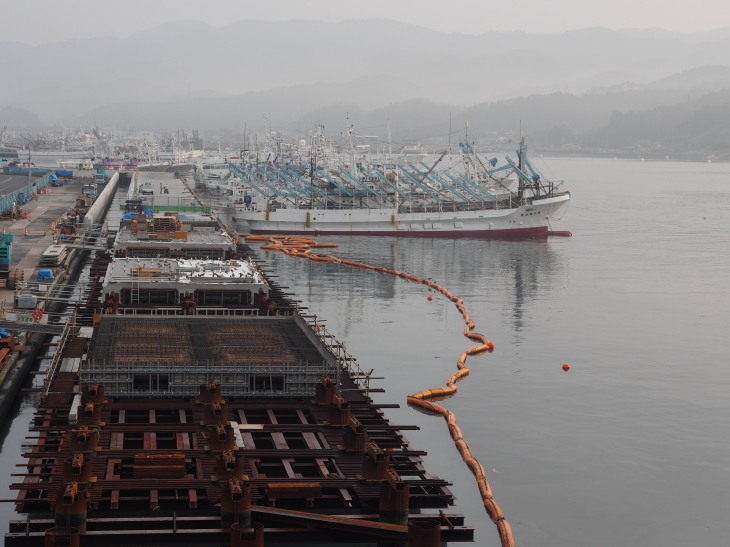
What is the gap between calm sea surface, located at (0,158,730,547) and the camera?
23422mm

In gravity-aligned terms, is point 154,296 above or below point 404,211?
above

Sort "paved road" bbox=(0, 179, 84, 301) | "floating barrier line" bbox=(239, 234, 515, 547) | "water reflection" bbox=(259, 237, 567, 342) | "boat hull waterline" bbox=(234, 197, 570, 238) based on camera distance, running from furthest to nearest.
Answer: "boat hull waterline" bbox=(234, 197, 570, 238) → "water reflection" bbox=(259, 237, 567, 342) → "paved road" bbox=(0, 179, 84, 301) → "floating barrier line" bbox=(239, 234, 515, 547)

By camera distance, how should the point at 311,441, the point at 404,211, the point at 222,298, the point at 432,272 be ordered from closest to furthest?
the point at 311,441 < the point at 222,298 < the point at 432,272 < the point at 404,211

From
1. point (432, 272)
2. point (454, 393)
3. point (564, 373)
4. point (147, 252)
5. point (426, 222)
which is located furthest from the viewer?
point (426, 222)

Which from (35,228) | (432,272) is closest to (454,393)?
(432,272)

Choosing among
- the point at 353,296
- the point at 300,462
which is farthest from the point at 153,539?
the point at 353,296

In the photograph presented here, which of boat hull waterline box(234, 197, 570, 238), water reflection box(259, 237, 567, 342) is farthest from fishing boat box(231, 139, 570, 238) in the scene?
water reflection box(259, 237, 567, 342)

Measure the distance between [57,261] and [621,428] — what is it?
1195 inches

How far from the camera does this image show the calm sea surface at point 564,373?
23.4 meters

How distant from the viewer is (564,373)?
35844mm

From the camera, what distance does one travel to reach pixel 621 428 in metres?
29.2

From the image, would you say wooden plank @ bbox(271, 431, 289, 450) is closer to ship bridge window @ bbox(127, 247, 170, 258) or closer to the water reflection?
the water reflection

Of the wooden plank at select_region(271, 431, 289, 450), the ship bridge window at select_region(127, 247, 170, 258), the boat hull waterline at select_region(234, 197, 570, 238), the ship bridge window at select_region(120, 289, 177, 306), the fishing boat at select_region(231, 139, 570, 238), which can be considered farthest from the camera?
the boat hull waterline at select_region(234, 197, 570, 238)

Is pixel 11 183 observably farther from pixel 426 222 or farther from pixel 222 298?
pixel 222 298
